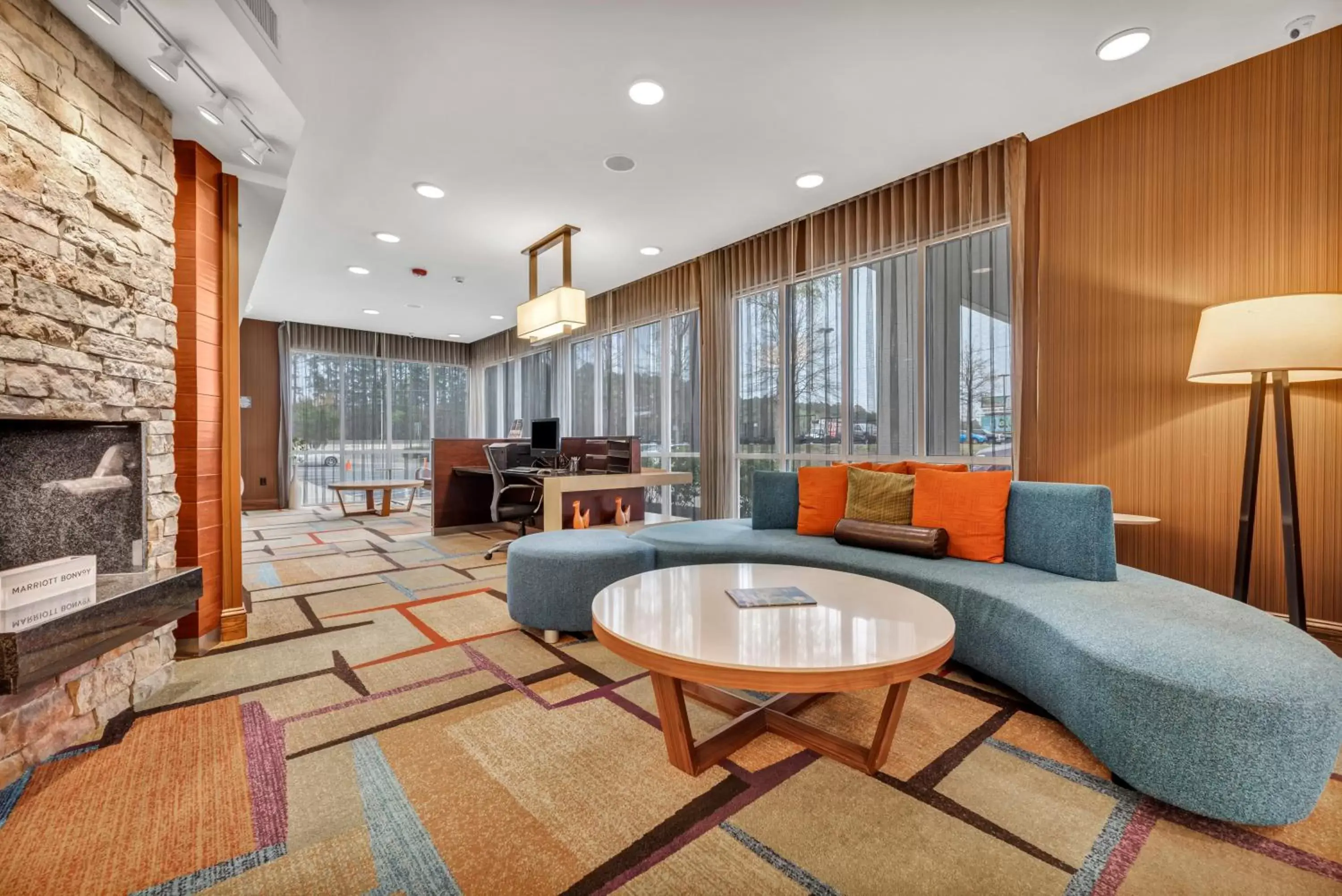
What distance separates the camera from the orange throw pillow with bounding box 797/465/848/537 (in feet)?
10.3

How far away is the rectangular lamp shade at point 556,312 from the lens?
14.0 feet

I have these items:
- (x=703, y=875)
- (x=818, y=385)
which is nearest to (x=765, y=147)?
(x=818, y=385)

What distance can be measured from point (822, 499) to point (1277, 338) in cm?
194

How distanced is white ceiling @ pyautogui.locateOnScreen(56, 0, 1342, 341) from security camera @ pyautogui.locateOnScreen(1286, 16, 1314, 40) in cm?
3

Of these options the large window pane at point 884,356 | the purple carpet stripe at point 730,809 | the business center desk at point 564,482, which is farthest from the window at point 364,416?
the purple carpet stripe at point 730,809

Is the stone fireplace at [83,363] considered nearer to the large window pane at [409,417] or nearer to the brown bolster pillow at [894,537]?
the brown bolster pillow at [894,537]

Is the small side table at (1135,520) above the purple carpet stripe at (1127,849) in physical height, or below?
above

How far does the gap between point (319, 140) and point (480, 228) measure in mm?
1423

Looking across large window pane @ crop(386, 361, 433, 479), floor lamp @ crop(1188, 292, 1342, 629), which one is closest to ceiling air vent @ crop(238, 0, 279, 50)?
floor lamp @ crop(1188, 292, 1342, 629)

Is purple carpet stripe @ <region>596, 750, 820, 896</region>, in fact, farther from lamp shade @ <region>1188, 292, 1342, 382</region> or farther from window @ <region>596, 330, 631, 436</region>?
window @ <region>596, 330, 631, 436</region>

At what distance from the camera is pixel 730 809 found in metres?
1.45

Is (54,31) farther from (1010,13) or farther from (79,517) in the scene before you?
(1010,13)

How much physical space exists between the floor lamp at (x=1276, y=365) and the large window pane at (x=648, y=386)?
439 cm

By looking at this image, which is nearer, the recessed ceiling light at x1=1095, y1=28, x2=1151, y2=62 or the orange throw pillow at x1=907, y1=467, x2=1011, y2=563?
the recessed ceiling light at x1=1095, y1=28, x2=1151, y2=62
